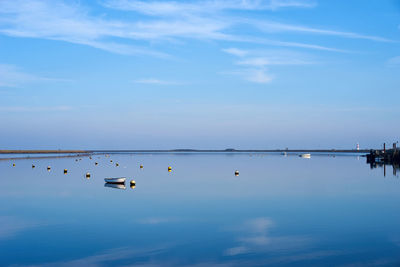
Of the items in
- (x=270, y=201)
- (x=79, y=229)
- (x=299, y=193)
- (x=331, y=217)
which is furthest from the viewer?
(x=299, y=193)

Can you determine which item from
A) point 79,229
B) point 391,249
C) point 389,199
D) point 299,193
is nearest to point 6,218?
point 79,229

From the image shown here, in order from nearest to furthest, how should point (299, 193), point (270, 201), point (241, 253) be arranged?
point (241, 253), point (270, 201), point (299, 193)

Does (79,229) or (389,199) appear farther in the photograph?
(389,199)

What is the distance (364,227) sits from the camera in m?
27.2

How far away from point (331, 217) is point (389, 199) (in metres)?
14.6

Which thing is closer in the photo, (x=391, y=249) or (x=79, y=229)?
(x=391, y=249)

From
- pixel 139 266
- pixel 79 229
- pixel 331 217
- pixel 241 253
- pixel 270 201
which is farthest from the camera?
pixel 270 201

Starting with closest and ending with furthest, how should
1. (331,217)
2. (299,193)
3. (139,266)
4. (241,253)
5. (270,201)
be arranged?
1. (139,266)
2. (241,253)
3. (331,217)
4. (270,201)
5. (299,193)

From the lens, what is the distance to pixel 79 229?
1062 inches

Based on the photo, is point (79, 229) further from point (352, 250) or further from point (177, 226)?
point (352, 250)

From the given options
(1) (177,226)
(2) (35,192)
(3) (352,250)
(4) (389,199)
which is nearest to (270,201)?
(4) (389,199)

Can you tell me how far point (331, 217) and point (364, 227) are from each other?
3804 mm

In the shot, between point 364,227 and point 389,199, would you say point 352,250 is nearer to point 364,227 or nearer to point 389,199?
point 364,227

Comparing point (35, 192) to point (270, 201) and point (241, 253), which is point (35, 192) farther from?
point (241, 253)
